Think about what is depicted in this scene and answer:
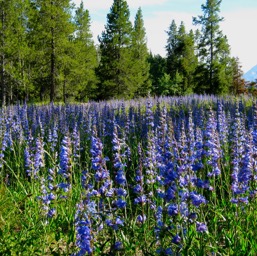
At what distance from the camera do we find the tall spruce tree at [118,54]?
100 ft

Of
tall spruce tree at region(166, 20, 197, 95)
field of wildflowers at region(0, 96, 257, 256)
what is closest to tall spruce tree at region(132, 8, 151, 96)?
tall spruce tree at region(166, 20, 197, 95)

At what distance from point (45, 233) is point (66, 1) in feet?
79.9

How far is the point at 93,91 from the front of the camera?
4031 cm

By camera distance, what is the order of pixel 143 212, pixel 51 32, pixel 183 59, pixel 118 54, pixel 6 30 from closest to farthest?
pixel 143 212 → pixel 51 32 → pixel 6 30 → pixel 118 54 → pixel 183 59

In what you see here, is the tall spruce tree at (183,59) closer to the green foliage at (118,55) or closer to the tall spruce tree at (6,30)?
the green foliage at (118,55)

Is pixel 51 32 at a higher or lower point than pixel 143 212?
higher

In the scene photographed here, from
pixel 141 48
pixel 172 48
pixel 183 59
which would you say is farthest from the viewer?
pixel 172 48

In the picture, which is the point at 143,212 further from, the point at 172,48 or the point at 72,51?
the point at 172,48

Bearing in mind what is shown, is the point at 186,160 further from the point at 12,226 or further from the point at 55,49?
the point at 55,49

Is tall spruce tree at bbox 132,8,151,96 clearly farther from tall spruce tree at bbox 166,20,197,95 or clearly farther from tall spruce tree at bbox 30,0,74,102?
tall spruce tree at bbox 30,0,74,102

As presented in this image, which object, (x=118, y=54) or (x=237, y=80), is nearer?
(x=118, y=54)

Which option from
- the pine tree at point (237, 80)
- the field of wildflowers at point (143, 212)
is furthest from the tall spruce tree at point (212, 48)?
the field of wildflowers at point (143, 212)

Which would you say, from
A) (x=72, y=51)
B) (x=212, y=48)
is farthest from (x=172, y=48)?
(x=72, y=51)

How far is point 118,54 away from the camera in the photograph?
1220 inches
